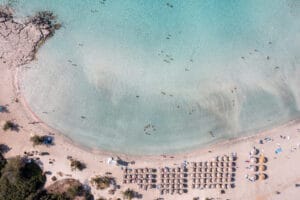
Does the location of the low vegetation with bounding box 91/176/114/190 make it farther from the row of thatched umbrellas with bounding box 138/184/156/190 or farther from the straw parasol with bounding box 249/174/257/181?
the straw parasol with bounding box 249/174/257/181

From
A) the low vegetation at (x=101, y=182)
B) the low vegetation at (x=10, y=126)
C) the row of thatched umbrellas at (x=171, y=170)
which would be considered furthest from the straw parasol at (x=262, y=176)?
the low vegetation at (x=10, y=126)

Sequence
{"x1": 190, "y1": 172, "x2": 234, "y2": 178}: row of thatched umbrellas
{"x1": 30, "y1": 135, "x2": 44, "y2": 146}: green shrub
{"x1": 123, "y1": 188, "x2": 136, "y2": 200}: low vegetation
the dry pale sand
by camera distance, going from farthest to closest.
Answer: {"x1": 190, "y1": 172, "x2": 234, "y2": 178}: row of thatched umbrellas, {"x1": 123, "y1": 188, "x2": 136, "y2": 200}: low vegetation, the dry pale sand, {"x1": 30, "y1": 135, "x2": 44, "y2": 146}: green shrub

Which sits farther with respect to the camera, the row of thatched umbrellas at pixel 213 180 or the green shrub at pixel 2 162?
the row of thatched umbrellas at pixel 213 180

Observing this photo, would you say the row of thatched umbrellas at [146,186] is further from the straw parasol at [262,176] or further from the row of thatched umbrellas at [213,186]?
the straw parasol at [262,176]

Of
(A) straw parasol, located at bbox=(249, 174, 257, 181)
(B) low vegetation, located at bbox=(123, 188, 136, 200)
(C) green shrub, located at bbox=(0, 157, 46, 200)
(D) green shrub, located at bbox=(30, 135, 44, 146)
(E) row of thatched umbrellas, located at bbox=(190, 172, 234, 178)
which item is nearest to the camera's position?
(C) green shrub, located at bbox=(0, 157, 46, 200)

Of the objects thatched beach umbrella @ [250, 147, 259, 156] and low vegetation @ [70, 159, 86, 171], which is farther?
thatched beach umbrella @ [250, 147, 259, 156]

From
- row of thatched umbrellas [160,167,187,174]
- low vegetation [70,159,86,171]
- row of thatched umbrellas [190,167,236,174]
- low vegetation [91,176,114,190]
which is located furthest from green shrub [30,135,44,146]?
row of thatched umbrellas [190,167,236,174]

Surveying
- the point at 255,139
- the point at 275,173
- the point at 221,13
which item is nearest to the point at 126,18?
the point at 221,13

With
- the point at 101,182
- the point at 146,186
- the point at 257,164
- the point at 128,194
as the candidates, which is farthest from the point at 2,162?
the point at 257,164
